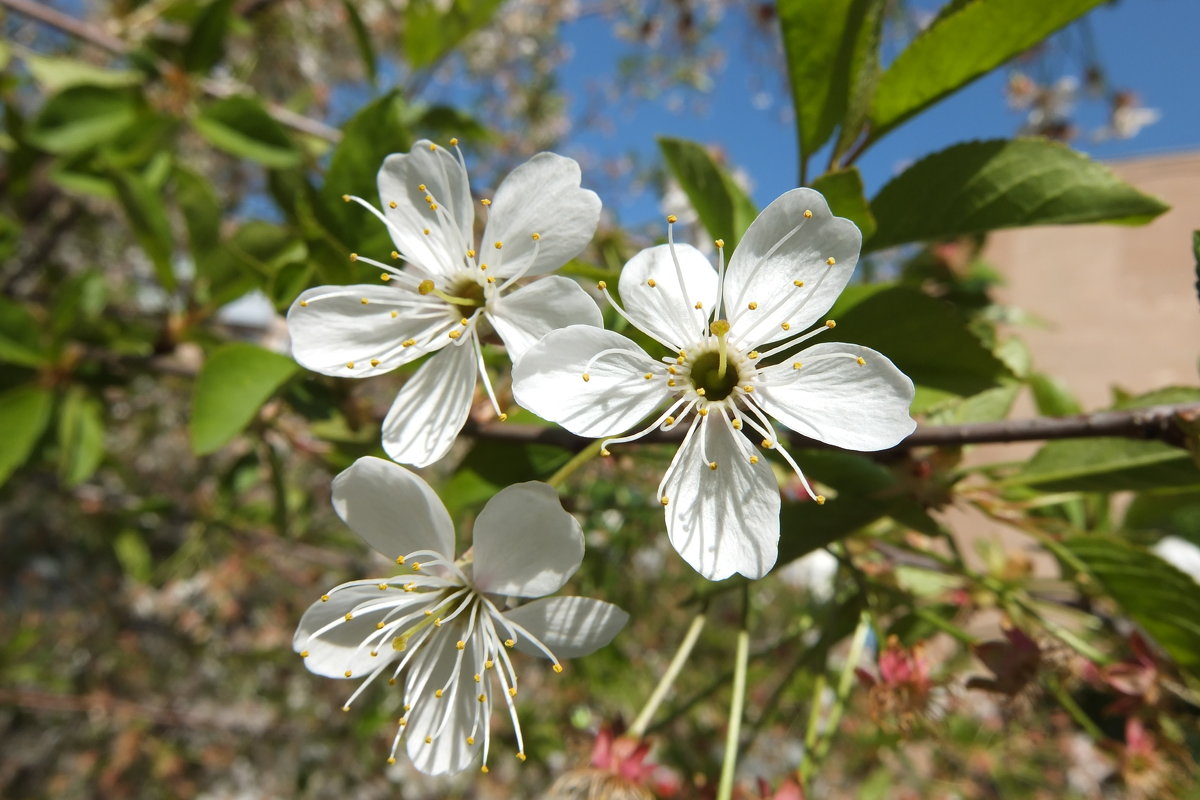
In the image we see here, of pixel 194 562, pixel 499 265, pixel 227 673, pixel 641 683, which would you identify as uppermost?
pixel 499 265

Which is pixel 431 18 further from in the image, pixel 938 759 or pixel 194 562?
pixel 938 759

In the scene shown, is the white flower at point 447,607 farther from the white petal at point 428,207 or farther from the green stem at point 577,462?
the white petal at point 428,207

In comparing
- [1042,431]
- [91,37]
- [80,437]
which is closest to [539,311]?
[1042,431]

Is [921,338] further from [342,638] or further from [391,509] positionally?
[342,638]

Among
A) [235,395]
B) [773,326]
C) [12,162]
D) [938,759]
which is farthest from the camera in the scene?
[938,759]

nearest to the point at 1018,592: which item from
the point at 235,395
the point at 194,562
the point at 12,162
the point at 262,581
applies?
the point at 235,395

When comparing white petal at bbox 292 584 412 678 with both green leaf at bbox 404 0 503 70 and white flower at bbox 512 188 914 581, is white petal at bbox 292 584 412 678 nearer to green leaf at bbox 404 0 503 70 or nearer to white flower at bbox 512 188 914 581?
white flower at bbox 512 188 914 581

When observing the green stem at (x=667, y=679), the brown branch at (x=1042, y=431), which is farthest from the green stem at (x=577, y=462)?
the green stem at (x=667, y=679)
